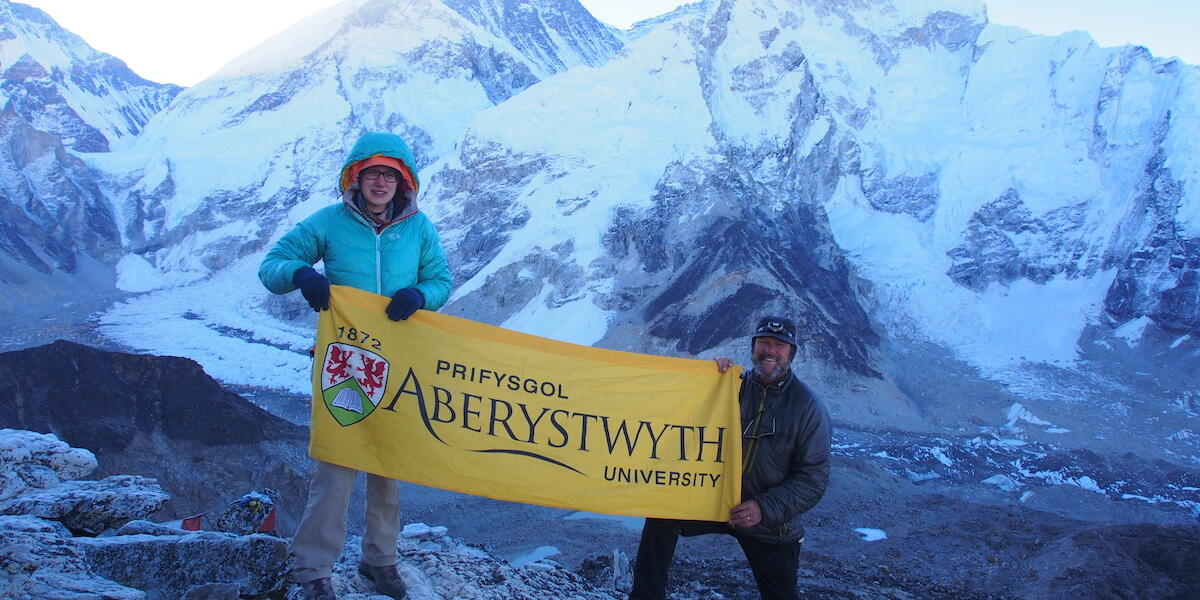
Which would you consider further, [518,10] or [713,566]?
[518,10]

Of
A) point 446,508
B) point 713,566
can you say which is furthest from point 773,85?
point 713,566

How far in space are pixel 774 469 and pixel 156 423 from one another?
A: 18127mm

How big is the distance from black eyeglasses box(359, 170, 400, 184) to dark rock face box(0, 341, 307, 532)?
12.9m

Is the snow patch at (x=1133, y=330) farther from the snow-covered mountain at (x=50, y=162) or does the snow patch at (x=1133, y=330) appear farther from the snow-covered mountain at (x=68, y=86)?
the snow-covered mountain at (x=68, y=86)

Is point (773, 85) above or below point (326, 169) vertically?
above

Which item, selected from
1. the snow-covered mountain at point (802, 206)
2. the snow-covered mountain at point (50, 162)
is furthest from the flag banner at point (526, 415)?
the snow-covered mountain at point (50, 162)

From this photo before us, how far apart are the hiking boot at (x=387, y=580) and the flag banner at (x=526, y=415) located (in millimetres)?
660

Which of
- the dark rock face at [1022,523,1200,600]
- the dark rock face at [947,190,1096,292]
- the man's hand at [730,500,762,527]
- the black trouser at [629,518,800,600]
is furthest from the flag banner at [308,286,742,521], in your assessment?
the dark rock face at [947,190,1096,292]

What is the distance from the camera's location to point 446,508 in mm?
22266

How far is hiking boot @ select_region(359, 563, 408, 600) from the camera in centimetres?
525

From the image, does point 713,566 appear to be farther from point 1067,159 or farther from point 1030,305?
point 1067,159

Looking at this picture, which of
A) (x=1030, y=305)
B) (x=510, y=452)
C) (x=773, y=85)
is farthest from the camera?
(x=773, y=85)

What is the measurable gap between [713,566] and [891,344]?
50047 mm

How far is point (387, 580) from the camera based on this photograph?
17.3 feet
